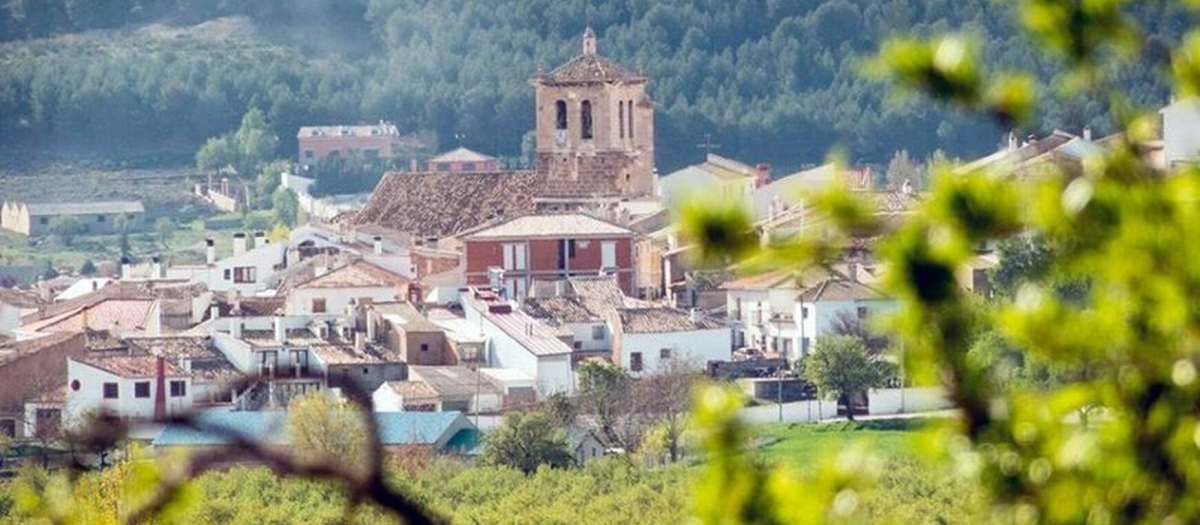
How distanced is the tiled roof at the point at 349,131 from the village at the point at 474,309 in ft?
68.4

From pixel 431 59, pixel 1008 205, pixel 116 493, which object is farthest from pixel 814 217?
pixel 431 59

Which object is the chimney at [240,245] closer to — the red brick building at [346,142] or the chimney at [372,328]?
the chimney at [372,328]

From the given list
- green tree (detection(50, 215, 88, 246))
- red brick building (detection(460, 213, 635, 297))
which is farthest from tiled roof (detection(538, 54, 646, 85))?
green tree (detection(50, 215, 88, 246))

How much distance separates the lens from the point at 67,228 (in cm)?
4956

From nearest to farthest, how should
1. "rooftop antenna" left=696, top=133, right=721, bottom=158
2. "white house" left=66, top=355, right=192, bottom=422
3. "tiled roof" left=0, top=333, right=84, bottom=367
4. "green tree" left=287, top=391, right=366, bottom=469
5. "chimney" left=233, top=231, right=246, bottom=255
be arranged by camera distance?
"green tree" left=287, top=391, right=366, bottom=469, "white house" left=66, top=355, right=192, bottom=422, "tiled roof" left=0, top=333, right=84, bottom=367, "chimney" left=233, top=231, right=246, bottom=255, "rooftop antenna" left=696, top=133, right=721, bottom=158

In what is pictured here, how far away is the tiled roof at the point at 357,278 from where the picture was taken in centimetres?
2941

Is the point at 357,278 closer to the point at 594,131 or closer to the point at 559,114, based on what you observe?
the point at 594,131

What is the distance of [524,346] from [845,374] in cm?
229

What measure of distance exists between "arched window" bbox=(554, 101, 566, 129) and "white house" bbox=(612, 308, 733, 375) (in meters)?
8.41

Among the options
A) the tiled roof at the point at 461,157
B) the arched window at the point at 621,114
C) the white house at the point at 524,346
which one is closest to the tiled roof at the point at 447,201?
the arched window at the point at 621,114

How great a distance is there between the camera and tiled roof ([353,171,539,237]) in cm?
3512

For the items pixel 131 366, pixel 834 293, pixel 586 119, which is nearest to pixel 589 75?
pixel 586 119

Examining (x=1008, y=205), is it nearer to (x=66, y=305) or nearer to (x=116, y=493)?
(x=116, y=493)

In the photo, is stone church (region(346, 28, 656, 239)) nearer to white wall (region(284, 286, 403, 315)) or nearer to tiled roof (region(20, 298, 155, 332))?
tiled roof (region(20, 298, 155, 332))
